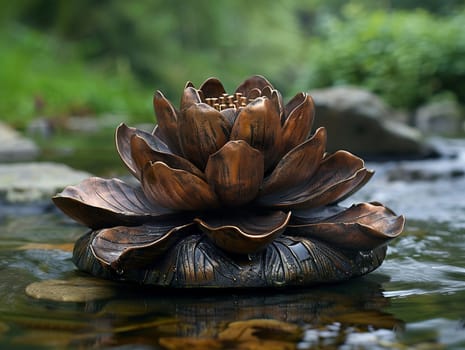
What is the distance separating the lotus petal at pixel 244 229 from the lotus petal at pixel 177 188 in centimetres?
6

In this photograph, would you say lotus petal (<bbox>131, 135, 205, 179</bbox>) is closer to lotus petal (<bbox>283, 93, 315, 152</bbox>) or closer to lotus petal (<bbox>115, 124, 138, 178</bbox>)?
lotus petal (<bbox>115, 124, 138, 178</bbox>)

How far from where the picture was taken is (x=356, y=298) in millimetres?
1980

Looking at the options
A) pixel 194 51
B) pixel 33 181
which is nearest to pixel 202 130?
pixel 33 181

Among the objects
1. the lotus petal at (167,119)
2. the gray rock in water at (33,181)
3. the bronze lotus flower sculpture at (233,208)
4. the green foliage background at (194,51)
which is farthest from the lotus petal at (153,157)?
the green foliage background at (194,51)

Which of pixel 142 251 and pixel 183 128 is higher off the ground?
pixel 183 128

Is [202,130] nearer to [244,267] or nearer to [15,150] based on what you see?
[244,267]

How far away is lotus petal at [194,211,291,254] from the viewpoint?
190cm

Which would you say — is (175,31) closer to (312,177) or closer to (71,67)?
(71,67)

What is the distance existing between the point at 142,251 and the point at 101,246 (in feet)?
0.47

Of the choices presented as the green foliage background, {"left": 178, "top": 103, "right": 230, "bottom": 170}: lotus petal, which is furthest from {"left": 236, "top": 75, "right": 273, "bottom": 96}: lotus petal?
the green foliage background

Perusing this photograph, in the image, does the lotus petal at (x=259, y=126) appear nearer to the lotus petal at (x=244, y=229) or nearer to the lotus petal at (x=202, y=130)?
the lotus petal at (x=202, y=130)

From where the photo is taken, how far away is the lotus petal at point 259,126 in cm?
206

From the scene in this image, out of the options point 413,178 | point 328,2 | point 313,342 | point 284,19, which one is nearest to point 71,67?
point 284,19

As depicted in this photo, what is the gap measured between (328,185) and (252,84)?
48 centimetres
